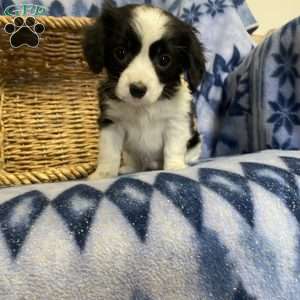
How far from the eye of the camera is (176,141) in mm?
1626

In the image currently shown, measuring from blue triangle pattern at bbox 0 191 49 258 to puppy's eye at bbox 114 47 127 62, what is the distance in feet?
1.87

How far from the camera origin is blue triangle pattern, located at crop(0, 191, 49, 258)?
2.91 ft

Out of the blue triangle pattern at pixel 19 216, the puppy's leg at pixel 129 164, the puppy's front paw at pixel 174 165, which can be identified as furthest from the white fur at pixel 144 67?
the blue triangle pattern at pixel 19 216

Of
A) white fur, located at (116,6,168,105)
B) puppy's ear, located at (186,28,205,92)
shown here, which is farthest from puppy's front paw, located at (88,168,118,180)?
puppy's ear, located at (186,28,205,92)

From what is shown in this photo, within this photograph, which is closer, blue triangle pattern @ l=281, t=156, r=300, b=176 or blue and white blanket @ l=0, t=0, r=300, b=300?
A: blue and white blanket @ l=0, t=0, r=300, b=300

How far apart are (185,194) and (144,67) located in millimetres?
514

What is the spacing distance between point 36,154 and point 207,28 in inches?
39.5

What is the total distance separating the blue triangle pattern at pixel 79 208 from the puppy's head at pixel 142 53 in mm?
459

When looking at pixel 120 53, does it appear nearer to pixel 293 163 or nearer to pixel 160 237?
pixel 293 163

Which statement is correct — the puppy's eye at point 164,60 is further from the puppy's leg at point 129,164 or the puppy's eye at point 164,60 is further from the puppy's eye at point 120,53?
the puppy's leg at point 129,164

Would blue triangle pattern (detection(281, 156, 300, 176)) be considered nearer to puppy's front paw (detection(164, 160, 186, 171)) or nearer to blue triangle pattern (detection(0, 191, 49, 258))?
puppy's front paw (detection(164, 160, 186, 171))

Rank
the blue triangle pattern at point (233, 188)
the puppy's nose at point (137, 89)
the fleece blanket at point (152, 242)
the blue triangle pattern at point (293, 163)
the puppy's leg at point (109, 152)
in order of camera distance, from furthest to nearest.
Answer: the puppy's leg at point (109, 152)
the puppy's nose at point (137, 89)
the blue triangle pattern at point (293, 163)
the blue triangle pattern at point (233, 188)
the fleece blanket at point (152, 242)

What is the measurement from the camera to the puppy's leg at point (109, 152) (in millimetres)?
1594

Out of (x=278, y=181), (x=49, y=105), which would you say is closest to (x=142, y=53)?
(x=49, y=105)
